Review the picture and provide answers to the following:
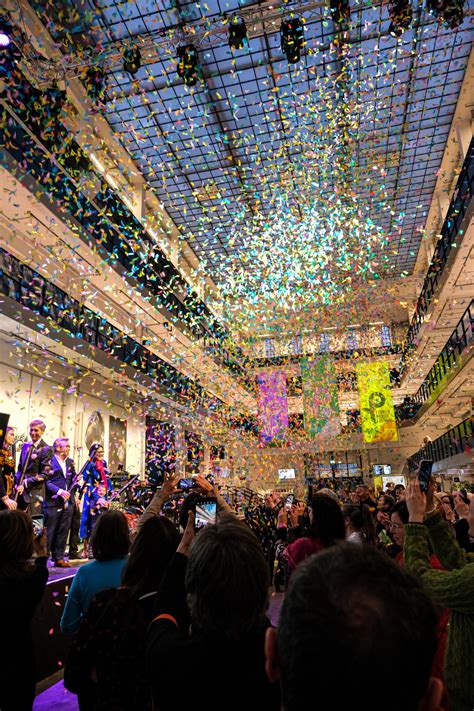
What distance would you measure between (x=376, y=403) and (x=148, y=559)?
18.2 m

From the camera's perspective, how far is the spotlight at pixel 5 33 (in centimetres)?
679

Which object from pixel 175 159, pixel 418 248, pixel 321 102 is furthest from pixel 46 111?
pixel 418 248

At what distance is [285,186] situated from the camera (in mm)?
13664

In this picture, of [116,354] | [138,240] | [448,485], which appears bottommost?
[448,485]

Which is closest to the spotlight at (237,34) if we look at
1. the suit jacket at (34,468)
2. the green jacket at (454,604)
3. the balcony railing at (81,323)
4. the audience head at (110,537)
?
the balcony railing at (81,323)

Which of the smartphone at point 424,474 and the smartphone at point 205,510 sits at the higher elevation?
the smartphone at point 424,474

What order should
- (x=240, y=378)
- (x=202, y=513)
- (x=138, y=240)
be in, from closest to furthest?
(x=202, y=513) → (x=138, y=240) → (x=240, y=378)

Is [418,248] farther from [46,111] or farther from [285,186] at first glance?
[46,111]

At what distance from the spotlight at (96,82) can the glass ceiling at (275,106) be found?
2.54 ft

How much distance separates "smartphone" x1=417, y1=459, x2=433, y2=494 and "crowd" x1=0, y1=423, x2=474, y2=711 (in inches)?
1.2

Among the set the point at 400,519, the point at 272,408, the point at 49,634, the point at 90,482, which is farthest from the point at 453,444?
the point at 49,634

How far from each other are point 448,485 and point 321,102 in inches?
671

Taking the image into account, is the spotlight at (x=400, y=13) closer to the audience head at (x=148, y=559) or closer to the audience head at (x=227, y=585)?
the audience head at (x=148, y=559)

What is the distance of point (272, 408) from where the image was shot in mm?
20328
